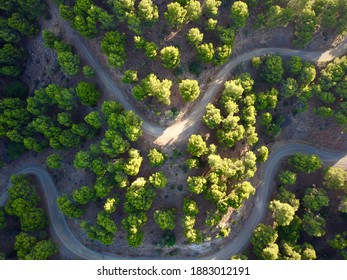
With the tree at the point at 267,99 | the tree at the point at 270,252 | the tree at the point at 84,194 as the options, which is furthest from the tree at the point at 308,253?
the tree at the point at 84,194

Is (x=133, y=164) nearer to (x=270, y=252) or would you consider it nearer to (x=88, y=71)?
(x=88, y=71)

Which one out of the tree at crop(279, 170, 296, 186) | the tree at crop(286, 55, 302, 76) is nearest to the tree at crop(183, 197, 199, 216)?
the tree at crop(279, 170, 296, 186)

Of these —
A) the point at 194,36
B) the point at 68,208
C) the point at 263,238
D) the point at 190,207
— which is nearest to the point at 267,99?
the point at 194,36

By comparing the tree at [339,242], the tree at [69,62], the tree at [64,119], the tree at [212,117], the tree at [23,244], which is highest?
the tree at [69,62]

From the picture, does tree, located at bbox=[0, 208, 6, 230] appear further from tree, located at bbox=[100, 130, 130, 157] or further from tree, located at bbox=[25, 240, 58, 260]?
tree, located at bbox=[100, 130, 130, 157]

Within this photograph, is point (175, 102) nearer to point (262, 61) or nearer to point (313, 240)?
point (262, 61)

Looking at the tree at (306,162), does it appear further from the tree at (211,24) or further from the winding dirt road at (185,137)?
the tree at (211,24)
